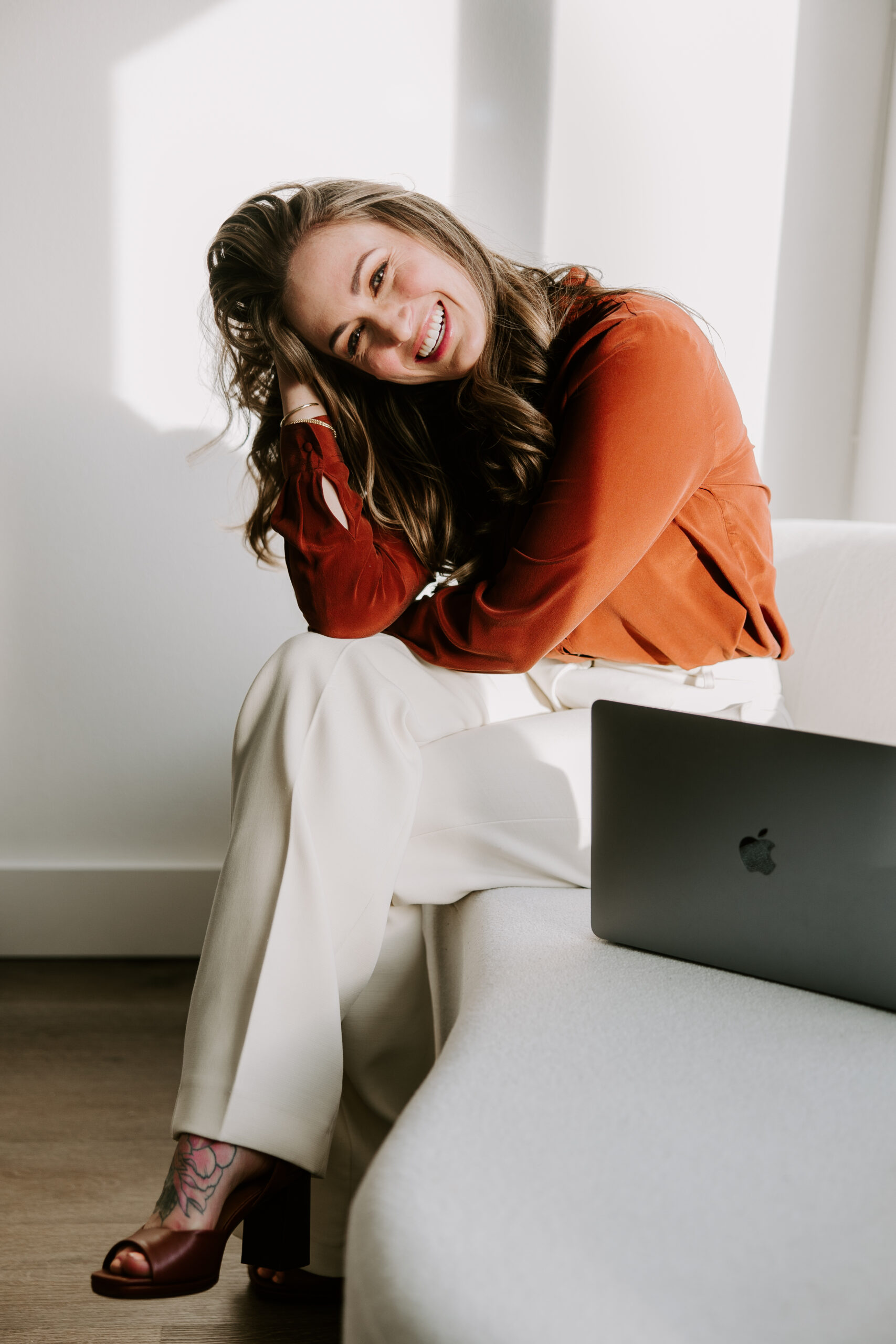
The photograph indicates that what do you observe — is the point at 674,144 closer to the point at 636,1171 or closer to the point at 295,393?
the point at 295,393

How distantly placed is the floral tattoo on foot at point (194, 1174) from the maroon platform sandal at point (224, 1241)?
0.02 m

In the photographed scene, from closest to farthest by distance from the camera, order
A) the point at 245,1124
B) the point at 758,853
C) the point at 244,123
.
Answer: the point at 758,853 < the point at 245,1124 < the point at 244,123

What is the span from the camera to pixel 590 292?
1.25 m

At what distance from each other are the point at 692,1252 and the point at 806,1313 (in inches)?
2.0

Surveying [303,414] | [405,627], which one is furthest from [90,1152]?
[303,414]

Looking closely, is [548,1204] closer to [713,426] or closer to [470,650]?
[470,650]

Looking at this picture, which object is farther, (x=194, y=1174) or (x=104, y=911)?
(x=104, y=911)

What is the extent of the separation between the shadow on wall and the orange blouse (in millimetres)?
662

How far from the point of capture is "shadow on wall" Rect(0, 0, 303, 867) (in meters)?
1.74

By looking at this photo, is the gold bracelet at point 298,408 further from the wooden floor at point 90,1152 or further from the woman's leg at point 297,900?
the wooden floor at point 90,1152

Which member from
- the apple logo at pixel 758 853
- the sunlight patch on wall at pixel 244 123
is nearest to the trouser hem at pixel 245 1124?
the apple logo at pixel 758 853

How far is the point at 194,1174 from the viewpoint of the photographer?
809 millimetres

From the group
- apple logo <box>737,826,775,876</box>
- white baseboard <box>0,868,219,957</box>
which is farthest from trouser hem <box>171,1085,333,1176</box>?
white baseboard <box>0,868,219,957</box>

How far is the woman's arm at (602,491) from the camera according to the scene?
1.04 metres
